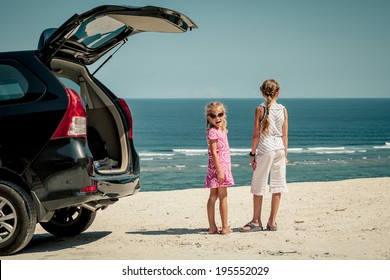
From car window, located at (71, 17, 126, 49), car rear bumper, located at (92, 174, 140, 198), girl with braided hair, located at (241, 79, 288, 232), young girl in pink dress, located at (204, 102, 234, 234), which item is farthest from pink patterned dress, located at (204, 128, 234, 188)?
car window, located at (71, 17, 126, 49)

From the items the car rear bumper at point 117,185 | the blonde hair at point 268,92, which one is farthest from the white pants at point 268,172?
the car rear bumper at point 117,185

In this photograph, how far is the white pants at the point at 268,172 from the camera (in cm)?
770

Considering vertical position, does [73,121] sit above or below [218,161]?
above

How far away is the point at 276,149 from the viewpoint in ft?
25.3

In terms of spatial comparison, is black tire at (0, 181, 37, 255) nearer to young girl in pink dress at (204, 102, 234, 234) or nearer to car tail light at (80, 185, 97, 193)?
car tail light at (80, 185, 97, 193)

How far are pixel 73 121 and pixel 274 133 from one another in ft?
8.32

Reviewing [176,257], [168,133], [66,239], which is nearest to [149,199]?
[66,239]

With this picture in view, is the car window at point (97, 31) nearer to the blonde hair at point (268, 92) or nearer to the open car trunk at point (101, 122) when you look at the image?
the open car trunk at point (101, 122)

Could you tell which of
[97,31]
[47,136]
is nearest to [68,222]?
[47,136]

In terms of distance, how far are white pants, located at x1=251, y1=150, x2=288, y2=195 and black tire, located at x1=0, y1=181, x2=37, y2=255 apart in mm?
2697

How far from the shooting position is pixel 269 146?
7.68 meters

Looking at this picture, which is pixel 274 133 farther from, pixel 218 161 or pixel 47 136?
pixel 47 136

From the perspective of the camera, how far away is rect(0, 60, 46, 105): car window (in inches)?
252
